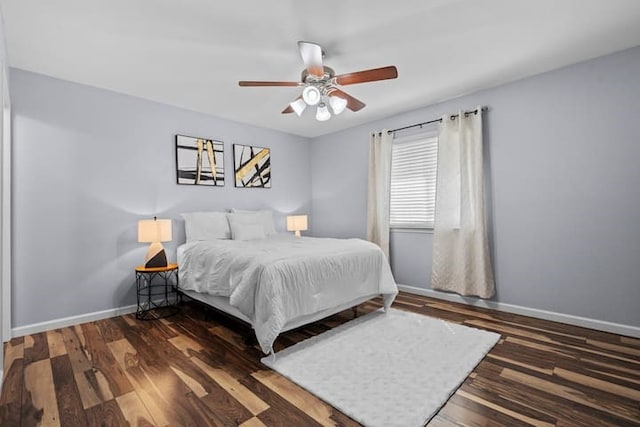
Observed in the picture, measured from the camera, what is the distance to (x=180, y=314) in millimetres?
3510

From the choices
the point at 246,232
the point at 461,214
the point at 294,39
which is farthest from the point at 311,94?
the point at 461,214

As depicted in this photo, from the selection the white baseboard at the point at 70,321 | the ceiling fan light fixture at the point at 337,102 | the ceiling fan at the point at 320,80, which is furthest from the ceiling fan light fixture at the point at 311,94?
the white baseboard at the point at 70,321

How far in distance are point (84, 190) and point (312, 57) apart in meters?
2.83

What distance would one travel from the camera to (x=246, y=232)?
395 centimetres

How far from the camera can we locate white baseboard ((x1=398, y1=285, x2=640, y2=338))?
107 inches

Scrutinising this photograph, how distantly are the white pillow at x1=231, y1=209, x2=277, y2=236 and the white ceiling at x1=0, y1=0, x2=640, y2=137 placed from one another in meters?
1.64

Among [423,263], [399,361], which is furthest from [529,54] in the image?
[399,361]

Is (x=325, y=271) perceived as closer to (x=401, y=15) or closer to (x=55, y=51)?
(x=401, y=15)

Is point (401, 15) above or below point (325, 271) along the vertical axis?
above

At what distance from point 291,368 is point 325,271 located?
2.76 feet

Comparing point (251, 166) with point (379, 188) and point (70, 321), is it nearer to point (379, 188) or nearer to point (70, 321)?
point (379, 188)

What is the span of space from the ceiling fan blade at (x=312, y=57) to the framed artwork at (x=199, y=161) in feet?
7.50

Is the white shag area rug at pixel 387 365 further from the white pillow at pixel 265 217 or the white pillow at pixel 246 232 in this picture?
the white pillow at pixel 265 217

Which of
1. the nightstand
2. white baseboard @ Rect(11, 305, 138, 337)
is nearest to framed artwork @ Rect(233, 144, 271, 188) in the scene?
the nightstand
